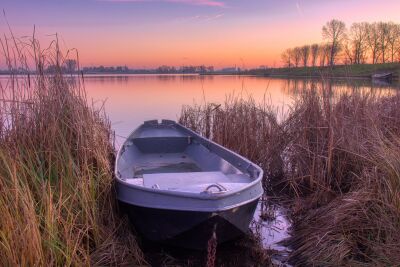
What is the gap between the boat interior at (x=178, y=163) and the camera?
459 cm

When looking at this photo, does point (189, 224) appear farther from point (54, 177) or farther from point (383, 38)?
point (383, 38)

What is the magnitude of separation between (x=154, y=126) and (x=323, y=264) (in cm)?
584

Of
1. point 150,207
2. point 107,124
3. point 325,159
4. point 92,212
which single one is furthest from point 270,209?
point 107,124

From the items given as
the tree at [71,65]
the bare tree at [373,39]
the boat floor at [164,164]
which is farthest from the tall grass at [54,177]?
the bare tree at [373,39]

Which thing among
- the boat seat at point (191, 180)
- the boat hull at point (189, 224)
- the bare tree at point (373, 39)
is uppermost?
the bare tree at point (373, 39)

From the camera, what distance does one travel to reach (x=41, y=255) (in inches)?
110

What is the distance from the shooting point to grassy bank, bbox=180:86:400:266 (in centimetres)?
397

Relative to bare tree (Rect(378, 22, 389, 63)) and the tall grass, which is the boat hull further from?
bare tree (Rect(378, 22, 389, 63))

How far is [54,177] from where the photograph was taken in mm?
3930

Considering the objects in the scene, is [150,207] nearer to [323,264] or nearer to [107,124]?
[323,264]

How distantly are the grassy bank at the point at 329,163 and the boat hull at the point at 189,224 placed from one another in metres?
0.81

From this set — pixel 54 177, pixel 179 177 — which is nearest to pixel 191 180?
pixel 179 177

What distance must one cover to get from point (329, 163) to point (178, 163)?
264 centimetres

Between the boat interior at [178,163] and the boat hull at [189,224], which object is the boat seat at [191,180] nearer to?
the boat interior at [178,163]
